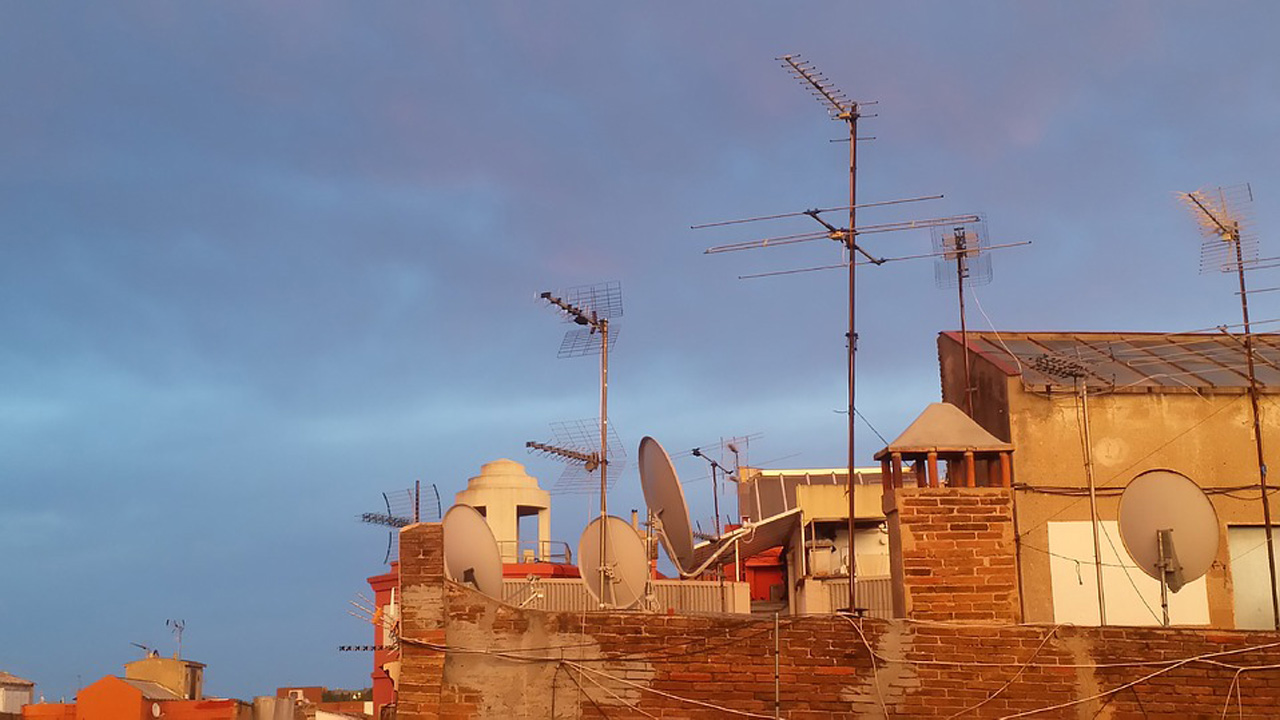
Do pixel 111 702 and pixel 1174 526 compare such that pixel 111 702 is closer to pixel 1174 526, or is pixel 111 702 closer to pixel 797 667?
pixel 797 667

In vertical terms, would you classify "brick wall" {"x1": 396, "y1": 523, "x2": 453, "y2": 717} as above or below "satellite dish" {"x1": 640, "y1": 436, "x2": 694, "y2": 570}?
below

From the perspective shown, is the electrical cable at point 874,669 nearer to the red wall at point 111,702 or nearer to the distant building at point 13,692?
the red wall at point 111,702

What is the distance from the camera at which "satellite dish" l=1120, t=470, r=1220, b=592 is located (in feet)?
43.4

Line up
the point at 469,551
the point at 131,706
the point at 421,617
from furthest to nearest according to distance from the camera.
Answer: the point at 131,706
the point at 469,551
the point at 421,617

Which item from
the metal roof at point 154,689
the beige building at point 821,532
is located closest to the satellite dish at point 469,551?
the beige building at point 821,532

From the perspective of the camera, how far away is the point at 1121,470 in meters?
24.8

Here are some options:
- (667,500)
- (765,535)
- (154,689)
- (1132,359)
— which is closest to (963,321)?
(1132,359)

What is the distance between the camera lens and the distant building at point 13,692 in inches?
2275

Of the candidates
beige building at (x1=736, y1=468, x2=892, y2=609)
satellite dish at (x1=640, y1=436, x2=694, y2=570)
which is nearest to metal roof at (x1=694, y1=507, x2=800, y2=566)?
beige building at (x1=736, y1=468, x2=892, y2=609)

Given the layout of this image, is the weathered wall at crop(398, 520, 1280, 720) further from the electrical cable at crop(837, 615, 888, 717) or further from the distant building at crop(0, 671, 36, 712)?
the distant building at crop(0, 671, 36, 712)

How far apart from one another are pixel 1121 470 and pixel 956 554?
1282 centimetres

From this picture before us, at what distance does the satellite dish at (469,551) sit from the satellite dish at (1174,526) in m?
6.09

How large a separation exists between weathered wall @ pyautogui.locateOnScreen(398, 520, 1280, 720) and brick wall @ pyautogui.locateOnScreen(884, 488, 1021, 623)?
33 cm

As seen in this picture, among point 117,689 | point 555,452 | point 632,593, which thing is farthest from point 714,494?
point 632,593
